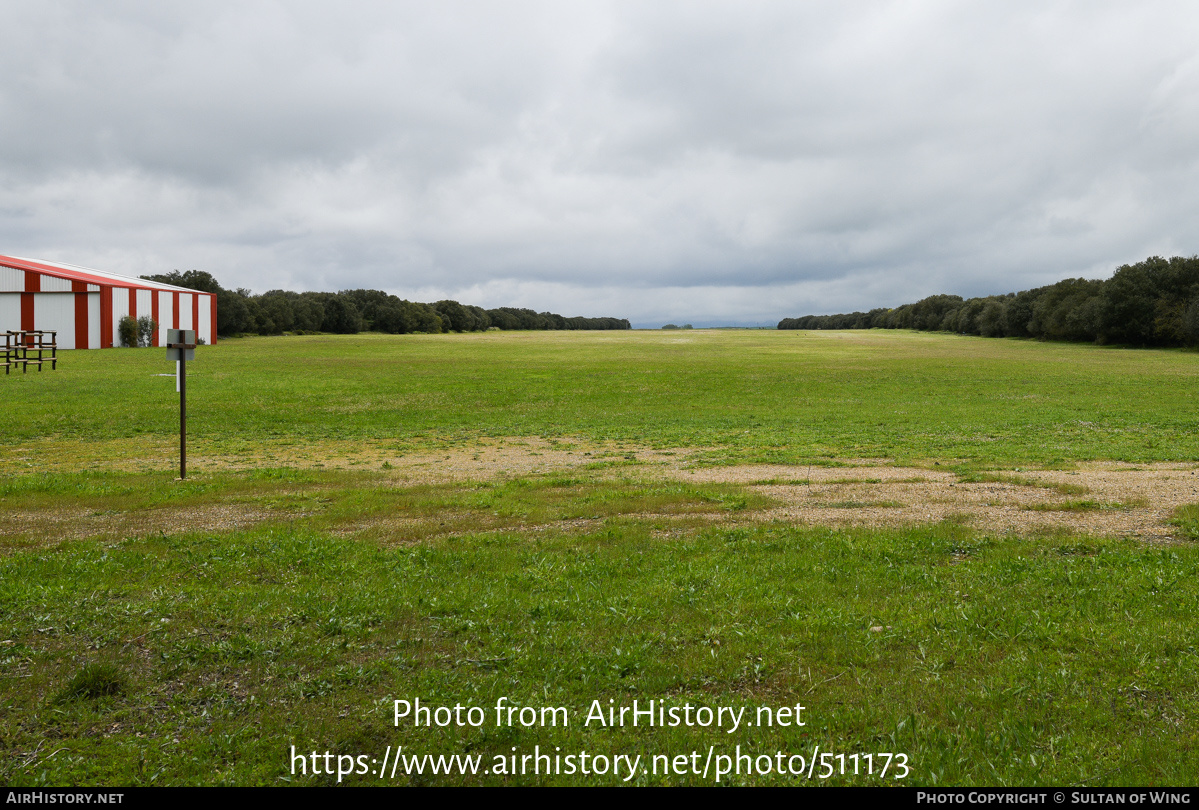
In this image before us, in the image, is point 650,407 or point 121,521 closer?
point 121,521

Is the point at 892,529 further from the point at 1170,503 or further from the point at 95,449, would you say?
the point at 95,449

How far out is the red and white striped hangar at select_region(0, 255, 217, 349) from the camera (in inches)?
2906

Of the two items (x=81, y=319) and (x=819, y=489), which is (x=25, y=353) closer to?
(x=81, y=319)

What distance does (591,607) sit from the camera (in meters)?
7.90

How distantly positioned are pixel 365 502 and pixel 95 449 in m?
13.8

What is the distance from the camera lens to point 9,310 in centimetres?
7381

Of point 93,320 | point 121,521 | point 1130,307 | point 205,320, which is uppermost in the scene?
point 1130,307

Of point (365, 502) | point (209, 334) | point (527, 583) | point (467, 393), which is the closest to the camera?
point (527, 583)

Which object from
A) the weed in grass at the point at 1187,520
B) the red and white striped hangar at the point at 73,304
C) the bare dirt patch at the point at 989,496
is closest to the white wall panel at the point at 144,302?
the red and white striped hangar at the point at 73,304

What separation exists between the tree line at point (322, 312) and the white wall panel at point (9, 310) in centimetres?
5237

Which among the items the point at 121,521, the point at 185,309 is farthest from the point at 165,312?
the point at 121,521

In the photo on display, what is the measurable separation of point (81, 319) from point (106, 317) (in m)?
2.72

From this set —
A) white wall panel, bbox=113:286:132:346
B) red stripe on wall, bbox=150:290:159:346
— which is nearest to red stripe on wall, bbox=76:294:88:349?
white wall panel, bbox=113:286:132:346

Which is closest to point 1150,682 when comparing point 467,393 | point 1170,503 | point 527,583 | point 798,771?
point 798,771
